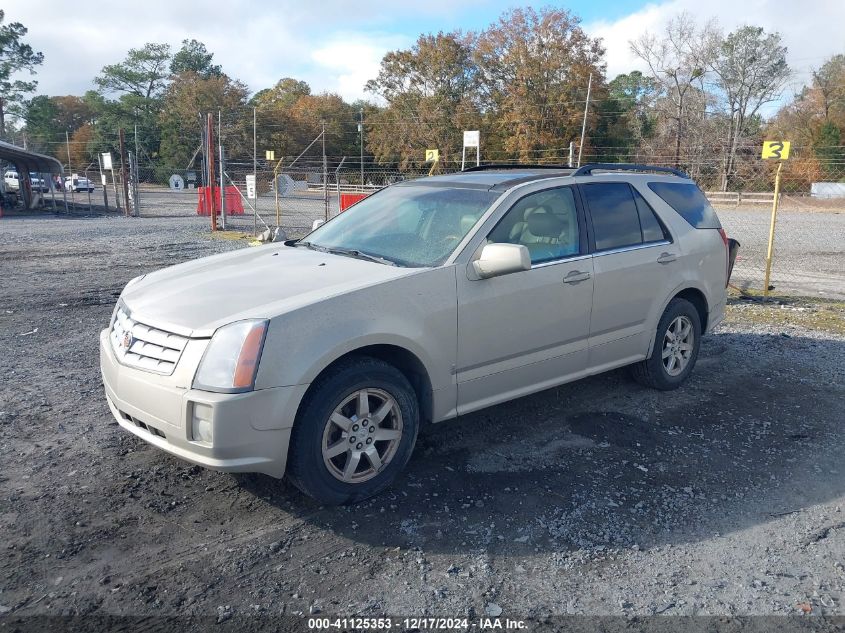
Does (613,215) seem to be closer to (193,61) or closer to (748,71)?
(748,71)

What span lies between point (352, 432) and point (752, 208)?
30686 millimetres

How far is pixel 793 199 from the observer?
3266 centimetres

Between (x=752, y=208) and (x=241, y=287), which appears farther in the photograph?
(x=752, y=208)

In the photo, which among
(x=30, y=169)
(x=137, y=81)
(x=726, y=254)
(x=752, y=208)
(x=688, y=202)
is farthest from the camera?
(x=137, y=81)

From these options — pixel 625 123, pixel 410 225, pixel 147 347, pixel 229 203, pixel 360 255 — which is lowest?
pixel 147 347

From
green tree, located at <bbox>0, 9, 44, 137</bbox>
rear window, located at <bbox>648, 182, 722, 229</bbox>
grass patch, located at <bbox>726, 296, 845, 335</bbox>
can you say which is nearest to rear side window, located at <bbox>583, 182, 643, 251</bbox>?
rear window, located at <bbox>648, 182, 722, 229</bbox>

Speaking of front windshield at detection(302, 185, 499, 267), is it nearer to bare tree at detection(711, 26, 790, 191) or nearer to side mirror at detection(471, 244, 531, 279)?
side mirror at detection(471, 244, 531, 279)

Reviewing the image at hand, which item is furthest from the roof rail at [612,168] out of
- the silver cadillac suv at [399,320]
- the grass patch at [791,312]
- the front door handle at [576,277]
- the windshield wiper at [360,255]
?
the grass patch at [791,312]

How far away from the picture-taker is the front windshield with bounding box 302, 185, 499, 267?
454cm

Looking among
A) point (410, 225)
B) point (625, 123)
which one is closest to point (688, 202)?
point (410, 225)

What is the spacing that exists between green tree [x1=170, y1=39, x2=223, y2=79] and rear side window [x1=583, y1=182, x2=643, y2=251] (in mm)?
83126

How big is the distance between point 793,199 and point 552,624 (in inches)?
1367

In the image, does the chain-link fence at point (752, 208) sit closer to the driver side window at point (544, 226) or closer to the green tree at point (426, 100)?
the green tree at point (426, 100)

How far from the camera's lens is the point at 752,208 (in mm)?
30312
